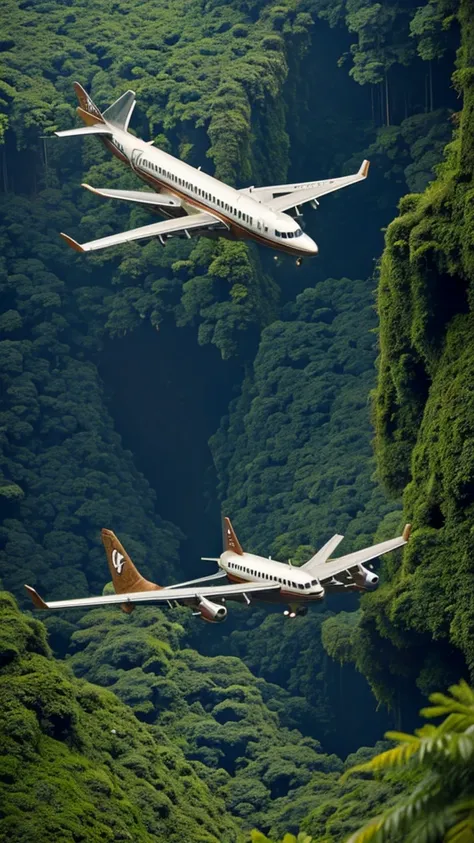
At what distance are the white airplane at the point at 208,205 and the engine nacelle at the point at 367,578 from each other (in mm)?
15788

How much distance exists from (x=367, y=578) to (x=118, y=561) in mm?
11944

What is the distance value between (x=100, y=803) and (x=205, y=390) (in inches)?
2245

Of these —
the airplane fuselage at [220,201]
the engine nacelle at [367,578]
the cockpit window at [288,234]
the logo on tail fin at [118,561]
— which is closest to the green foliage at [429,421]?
the engine nacelle at [367,578]

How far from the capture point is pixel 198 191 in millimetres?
82125

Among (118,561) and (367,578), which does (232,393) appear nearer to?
(118,561)

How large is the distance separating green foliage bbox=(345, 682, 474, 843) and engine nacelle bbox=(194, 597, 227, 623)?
195 feet

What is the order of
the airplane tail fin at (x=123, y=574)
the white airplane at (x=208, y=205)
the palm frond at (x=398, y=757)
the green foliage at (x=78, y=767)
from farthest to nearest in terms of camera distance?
1. the airplane tail fin at (x=123, y=574)
2. the green foliage at (x=78, y=767)
3. the white airplane at (x=208, y=205)
4. the palm frond at (x=398, y=757)

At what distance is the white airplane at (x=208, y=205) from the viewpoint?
251ft

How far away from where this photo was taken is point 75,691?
9244 centimetres

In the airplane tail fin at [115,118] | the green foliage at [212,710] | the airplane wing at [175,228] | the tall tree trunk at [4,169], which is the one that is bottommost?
the green foliage at [212,710]

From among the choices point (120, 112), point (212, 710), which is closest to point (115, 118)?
point (120, 112)

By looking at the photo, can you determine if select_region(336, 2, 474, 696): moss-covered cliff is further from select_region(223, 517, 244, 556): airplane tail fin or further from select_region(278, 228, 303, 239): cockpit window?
select_region(278, 228, 303, 239): cockpit window

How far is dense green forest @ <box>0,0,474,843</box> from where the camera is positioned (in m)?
86.2

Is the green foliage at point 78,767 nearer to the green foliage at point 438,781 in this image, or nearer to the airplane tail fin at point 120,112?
the airplane tail fin at point 120,112
